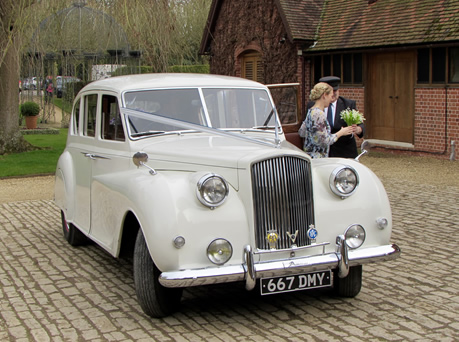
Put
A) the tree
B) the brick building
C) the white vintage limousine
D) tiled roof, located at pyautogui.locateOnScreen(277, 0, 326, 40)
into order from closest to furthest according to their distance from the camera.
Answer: the white vintage limousine < the tree < the brick building < tiled roof, located at pyautogui.locateOnScreen(277, 0, 326, 40)

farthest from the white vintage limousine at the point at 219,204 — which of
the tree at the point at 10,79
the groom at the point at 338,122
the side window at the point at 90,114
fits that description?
the tree at the point at 10,79

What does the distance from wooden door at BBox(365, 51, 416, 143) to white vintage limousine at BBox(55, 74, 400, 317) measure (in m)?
11.6

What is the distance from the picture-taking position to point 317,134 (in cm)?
661

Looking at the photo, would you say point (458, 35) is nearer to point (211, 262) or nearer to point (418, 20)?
point (418, 20)

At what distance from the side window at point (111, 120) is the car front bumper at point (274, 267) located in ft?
6.25

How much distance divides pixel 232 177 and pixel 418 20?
41.6 feet

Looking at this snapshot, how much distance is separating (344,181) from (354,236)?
17.4 inches

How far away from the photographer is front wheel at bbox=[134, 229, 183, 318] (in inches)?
192

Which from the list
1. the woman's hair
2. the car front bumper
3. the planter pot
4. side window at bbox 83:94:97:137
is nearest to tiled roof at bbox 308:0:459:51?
the woman's hair

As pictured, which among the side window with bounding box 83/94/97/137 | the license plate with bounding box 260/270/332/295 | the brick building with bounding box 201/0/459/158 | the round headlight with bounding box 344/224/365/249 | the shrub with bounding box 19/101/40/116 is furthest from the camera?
the shrub with bounding box 19/101/40/116

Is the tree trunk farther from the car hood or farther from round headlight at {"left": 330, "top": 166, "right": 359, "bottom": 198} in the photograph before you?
round headlight at {"left": 330, "top": 166, "right": 359, "bottom": 198}

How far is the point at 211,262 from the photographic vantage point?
15.4 ft

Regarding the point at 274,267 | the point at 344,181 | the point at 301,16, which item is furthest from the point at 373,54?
the point at 274,267

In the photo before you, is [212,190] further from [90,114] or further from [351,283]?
[90,114]
